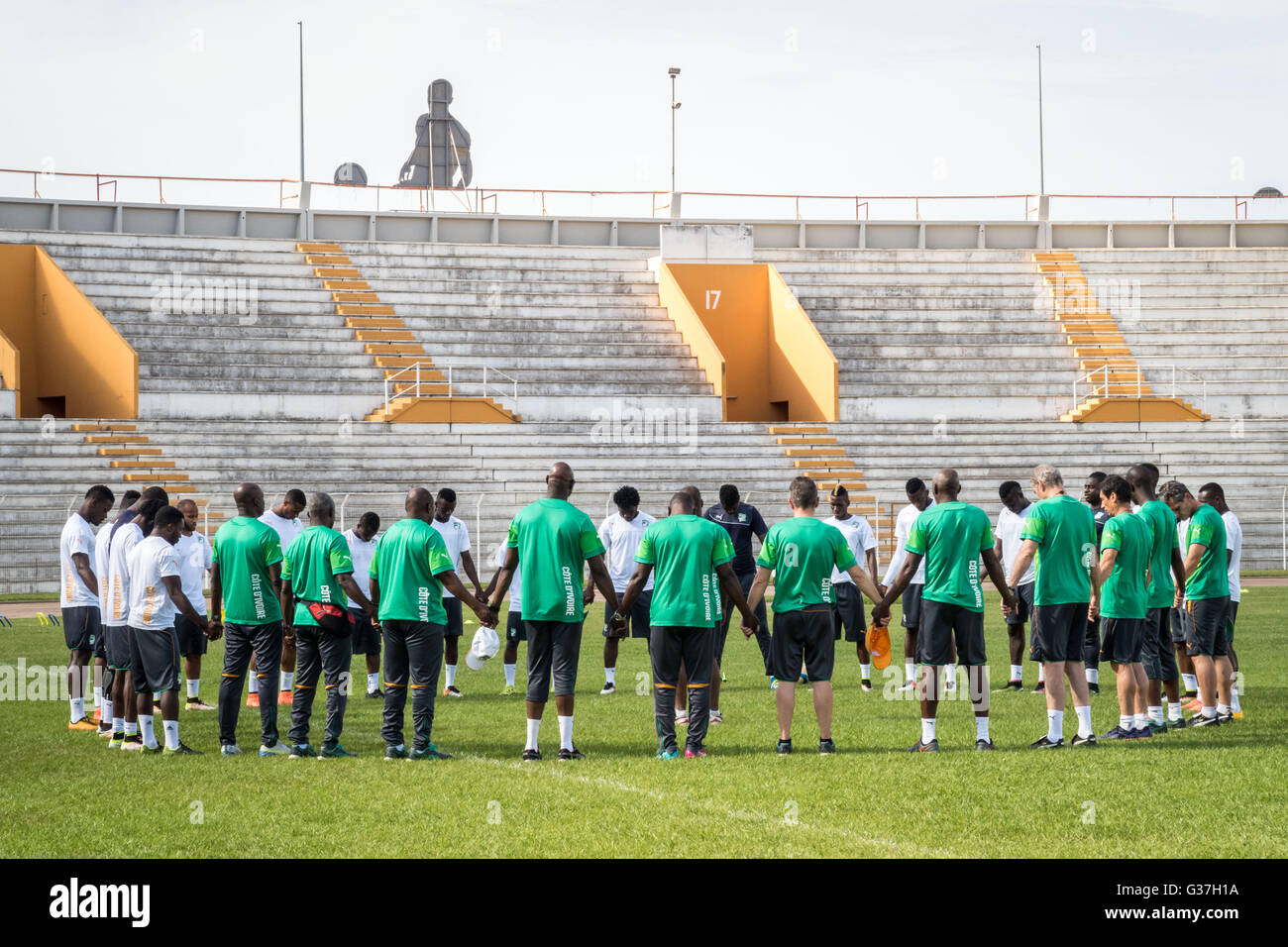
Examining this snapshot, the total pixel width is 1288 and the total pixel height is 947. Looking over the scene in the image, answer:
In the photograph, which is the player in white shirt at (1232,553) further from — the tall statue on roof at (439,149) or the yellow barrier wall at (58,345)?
the tall statue on roof at (439,149)

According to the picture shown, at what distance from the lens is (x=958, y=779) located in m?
9.16

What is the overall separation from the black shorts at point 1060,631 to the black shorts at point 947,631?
0.43 meters

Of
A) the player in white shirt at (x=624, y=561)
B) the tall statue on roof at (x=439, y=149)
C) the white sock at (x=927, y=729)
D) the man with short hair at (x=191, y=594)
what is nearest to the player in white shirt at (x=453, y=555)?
the player in white shirt at (x=624, y=561)

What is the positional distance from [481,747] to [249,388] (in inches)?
896

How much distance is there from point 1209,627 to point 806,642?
347 cm

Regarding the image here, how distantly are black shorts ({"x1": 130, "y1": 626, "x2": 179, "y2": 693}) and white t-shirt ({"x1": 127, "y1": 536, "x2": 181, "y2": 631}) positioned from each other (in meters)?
0.05

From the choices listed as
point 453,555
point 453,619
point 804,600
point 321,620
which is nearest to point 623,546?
point 453,555

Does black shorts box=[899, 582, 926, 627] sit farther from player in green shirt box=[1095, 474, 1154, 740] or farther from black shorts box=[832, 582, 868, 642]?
player in green shirt box=[1095, 474, 1154, 740]

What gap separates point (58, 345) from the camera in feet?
108

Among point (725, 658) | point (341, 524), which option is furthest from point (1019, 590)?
point (341, 524)

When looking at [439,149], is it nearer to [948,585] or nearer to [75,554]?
[75,554]

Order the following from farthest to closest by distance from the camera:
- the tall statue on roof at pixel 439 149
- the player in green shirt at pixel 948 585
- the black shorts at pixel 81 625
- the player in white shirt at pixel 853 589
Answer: the tall statue on roof at pixel 439 149
the player in white shirt at pixel 853 589
the black shorts at pixel 81 625
the player in green shirt at pixel 948 585

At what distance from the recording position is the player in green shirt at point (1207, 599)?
11.5m

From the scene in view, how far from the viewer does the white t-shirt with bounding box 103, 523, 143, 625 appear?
1096 centimetres
